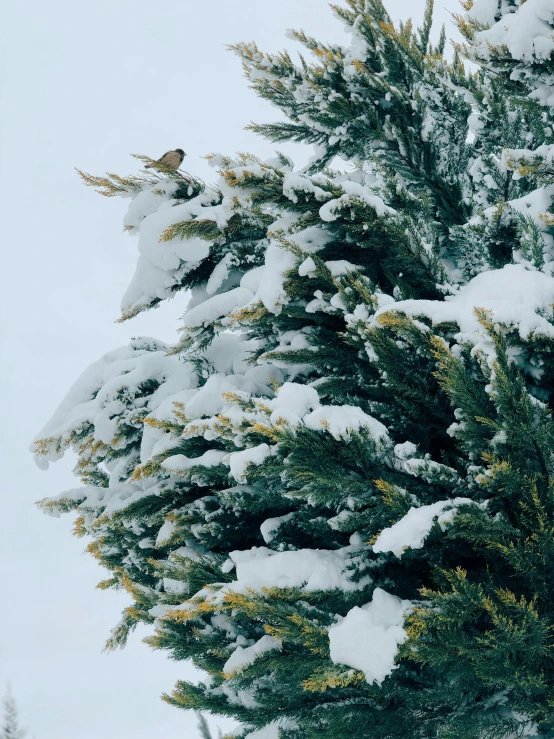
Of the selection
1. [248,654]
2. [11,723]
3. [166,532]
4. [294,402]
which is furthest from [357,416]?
[11,723]

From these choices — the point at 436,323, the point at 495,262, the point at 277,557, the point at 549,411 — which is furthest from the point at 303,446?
the point at 495,262

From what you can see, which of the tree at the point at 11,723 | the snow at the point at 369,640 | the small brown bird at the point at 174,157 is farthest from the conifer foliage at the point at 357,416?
the tree at the point at 11,723

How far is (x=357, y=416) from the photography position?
2553 millimetres

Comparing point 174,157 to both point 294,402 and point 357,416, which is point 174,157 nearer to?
point 294,402

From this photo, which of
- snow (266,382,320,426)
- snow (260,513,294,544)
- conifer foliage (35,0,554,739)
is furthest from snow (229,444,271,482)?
snow (260,513,294,544)

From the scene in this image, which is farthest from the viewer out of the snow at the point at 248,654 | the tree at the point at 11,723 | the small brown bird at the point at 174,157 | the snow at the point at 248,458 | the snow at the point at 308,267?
the tree at the point at 11,723

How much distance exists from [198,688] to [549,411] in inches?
102

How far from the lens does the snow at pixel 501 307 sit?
2578 mm

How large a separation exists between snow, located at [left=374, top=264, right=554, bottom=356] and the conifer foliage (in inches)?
0.6

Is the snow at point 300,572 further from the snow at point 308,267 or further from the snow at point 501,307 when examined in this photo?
the snow at point 308,267

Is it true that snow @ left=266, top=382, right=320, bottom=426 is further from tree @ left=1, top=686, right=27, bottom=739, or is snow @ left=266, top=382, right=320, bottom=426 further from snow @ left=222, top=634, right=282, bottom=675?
tree @ left=1, top=686, right=27, bottom=739

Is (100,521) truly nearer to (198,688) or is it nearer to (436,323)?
(198,688)

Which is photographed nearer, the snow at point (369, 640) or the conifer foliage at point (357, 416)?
the snow at point (369, 640)

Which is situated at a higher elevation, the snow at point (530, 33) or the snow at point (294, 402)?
the snow at point (530, 33)
